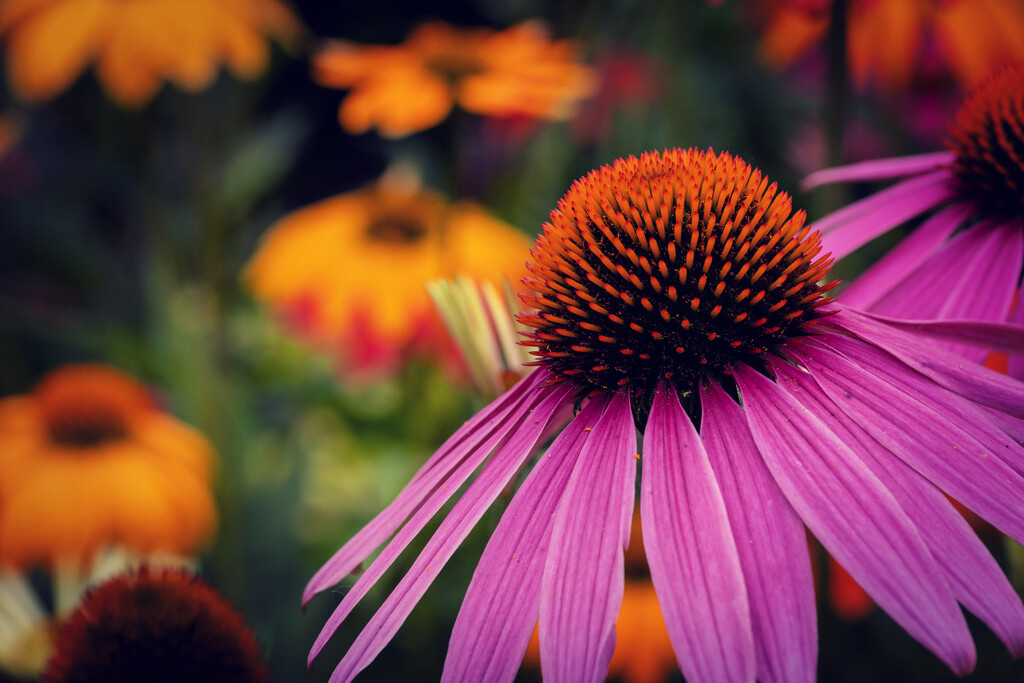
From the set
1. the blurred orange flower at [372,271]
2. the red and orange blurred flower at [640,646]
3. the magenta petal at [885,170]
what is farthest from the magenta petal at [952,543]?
the blurred orange flower at [372,271]

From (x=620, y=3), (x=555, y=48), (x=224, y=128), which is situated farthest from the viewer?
(x=224, y=128)

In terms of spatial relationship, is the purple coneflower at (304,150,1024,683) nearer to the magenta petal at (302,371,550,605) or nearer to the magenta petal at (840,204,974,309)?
the magenta petal at (302,371,550,605)

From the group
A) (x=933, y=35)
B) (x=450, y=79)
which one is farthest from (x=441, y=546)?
(x=933, y=35)

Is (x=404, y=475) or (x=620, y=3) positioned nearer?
(x=404, y=475)

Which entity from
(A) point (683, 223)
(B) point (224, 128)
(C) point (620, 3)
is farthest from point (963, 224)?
(B) point (224, 128)

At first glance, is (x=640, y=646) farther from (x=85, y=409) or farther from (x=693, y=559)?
(x=85, y=409)

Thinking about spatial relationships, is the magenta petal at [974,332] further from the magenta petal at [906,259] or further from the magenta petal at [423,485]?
the magenta petal at [423,485]

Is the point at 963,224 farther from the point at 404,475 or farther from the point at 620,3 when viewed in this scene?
the point at 620,3

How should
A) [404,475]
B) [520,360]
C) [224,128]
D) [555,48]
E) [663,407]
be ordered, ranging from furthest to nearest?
[224,128], [404,475], [555,48], [520,360], [663,407]
